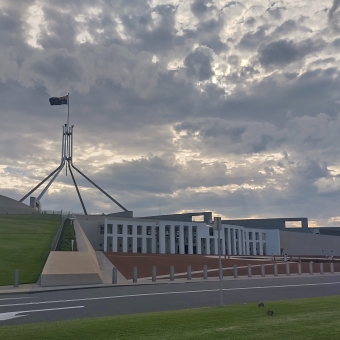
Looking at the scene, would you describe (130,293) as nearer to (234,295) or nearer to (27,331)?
(234,295)

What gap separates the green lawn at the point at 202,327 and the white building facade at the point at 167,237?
48.9m

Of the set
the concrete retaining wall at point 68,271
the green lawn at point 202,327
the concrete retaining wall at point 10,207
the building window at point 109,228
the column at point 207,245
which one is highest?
the concrete retaining wall at point 10,207

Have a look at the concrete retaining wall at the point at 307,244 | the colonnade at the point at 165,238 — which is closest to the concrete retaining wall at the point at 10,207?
the colonnade at the point at 165,238

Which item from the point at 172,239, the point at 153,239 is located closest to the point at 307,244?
the point at 172,239

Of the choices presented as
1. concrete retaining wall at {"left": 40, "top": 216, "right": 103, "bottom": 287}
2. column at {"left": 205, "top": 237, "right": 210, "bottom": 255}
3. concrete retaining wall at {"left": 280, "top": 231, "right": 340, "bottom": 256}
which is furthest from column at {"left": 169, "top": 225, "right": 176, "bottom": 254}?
concrete retaining wall at {"left": 40, "top": 216, "right": 103, "bottom": 287}

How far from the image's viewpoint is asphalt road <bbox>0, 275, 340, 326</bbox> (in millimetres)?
11234

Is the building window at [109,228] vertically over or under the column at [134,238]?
over

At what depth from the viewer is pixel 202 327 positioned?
7.94 meters

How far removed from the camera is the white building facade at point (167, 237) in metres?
59.6

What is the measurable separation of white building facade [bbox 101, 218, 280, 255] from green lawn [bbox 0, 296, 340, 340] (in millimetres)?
48944

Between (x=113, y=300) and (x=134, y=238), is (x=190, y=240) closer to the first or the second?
(x=134, y=238)

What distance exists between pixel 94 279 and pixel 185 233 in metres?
47.2

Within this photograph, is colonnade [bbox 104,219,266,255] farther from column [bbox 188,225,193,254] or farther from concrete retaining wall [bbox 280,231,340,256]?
concrete retaining wall [bbox 280,231,340,256]

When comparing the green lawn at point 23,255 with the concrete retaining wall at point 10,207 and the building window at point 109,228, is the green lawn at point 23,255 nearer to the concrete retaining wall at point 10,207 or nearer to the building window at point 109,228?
the building window at point 109,228
